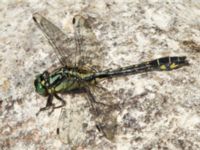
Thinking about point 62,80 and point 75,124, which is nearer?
point 75,124

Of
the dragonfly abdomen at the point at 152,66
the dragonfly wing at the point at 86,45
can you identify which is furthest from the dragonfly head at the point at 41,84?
the dragonfly abdomen at the point at 152,66

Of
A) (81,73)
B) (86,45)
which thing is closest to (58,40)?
(86,45)

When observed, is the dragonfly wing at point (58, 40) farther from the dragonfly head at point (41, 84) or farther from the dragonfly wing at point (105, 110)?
the dragonfly wing at point (105, 110)

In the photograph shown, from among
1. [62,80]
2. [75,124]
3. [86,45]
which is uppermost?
[86,45]

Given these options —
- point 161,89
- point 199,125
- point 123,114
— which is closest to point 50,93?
point 123,114

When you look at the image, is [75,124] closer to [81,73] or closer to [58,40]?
[81,73]

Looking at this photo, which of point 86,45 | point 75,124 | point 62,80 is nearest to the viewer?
point 75,124

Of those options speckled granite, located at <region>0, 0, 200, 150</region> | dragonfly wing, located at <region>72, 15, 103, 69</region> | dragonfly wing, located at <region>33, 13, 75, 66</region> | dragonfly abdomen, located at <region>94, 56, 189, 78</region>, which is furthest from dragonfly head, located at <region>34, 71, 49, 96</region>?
dragonfly abdomen, located at <region>94, 56, 189, 78</region>
